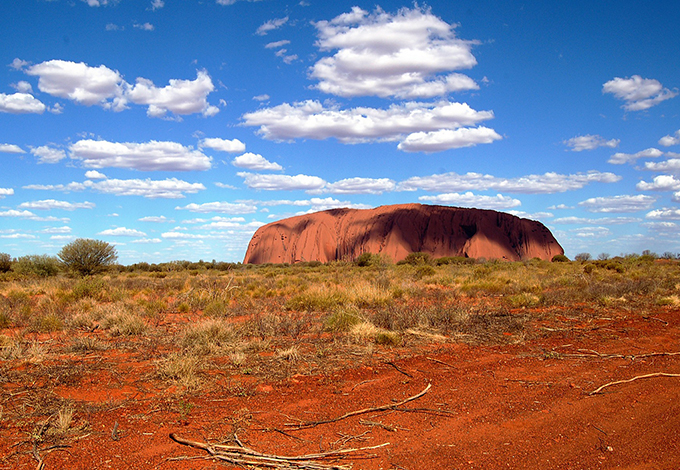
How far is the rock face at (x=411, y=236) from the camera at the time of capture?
2859 inches

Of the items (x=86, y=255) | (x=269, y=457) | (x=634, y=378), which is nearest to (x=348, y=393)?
(x=269, y=457)

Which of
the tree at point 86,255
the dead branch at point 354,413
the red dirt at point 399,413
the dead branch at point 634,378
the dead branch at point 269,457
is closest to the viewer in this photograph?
the dead branch at point 269,457

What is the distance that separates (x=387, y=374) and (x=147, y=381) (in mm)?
3109

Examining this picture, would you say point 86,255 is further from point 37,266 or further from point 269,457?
point 269,457

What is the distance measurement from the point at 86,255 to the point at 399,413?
27461mm

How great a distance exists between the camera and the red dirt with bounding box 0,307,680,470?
144 inches

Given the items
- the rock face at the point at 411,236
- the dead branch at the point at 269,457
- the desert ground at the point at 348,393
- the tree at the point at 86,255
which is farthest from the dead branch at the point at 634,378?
the rock face at the point at 411,236

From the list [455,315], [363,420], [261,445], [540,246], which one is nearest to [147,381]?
[261,445]

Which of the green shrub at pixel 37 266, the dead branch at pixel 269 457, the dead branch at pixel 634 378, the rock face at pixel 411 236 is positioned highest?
the rock face at pixel 411 236

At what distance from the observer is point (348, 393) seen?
527cm

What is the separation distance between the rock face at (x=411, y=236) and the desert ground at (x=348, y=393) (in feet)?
202

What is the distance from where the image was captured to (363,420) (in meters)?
4.46

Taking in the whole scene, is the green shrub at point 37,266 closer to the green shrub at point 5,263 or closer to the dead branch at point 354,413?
the green shrub at point 5,263

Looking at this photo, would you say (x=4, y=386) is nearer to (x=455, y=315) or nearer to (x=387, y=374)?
(x=387, y=374)
